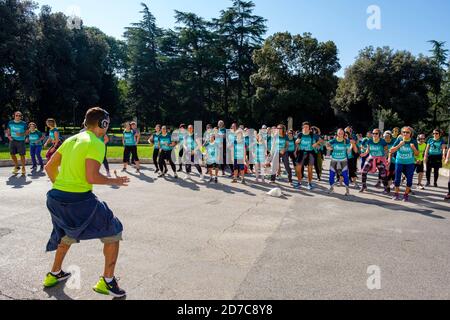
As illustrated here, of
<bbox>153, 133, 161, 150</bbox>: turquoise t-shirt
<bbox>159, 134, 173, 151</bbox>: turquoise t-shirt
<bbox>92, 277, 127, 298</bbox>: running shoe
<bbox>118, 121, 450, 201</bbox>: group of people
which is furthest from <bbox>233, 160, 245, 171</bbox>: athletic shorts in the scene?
<bbox>92, 277, 127, 298</bbox>: running shoe

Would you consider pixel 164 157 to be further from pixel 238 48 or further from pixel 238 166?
pixel 238 48

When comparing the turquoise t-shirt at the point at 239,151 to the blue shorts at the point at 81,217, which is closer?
the blue shorts at the point at 81,217

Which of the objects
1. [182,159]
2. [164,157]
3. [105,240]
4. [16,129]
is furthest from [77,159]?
[182,159]

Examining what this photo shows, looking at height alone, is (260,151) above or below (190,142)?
below

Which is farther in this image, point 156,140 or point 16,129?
point 156,140

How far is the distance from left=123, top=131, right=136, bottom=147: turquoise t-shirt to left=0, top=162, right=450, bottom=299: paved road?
492cm

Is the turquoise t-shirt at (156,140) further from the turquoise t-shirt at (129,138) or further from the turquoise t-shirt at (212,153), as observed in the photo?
the turquoise t-shirt at (212,153)

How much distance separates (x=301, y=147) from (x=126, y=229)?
6.70 metres

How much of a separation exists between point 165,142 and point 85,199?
907 cm

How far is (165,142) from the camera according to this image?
1261 cm

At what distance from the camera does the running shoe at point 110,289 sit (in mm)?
3607

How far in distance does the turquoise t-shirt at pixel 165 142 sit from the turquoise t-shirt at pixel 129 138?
162 centimetres

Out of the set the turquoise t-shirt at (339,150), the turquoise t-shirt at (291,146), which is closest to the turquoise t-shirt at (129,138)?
the turquoise t-shirt at (291,146)
